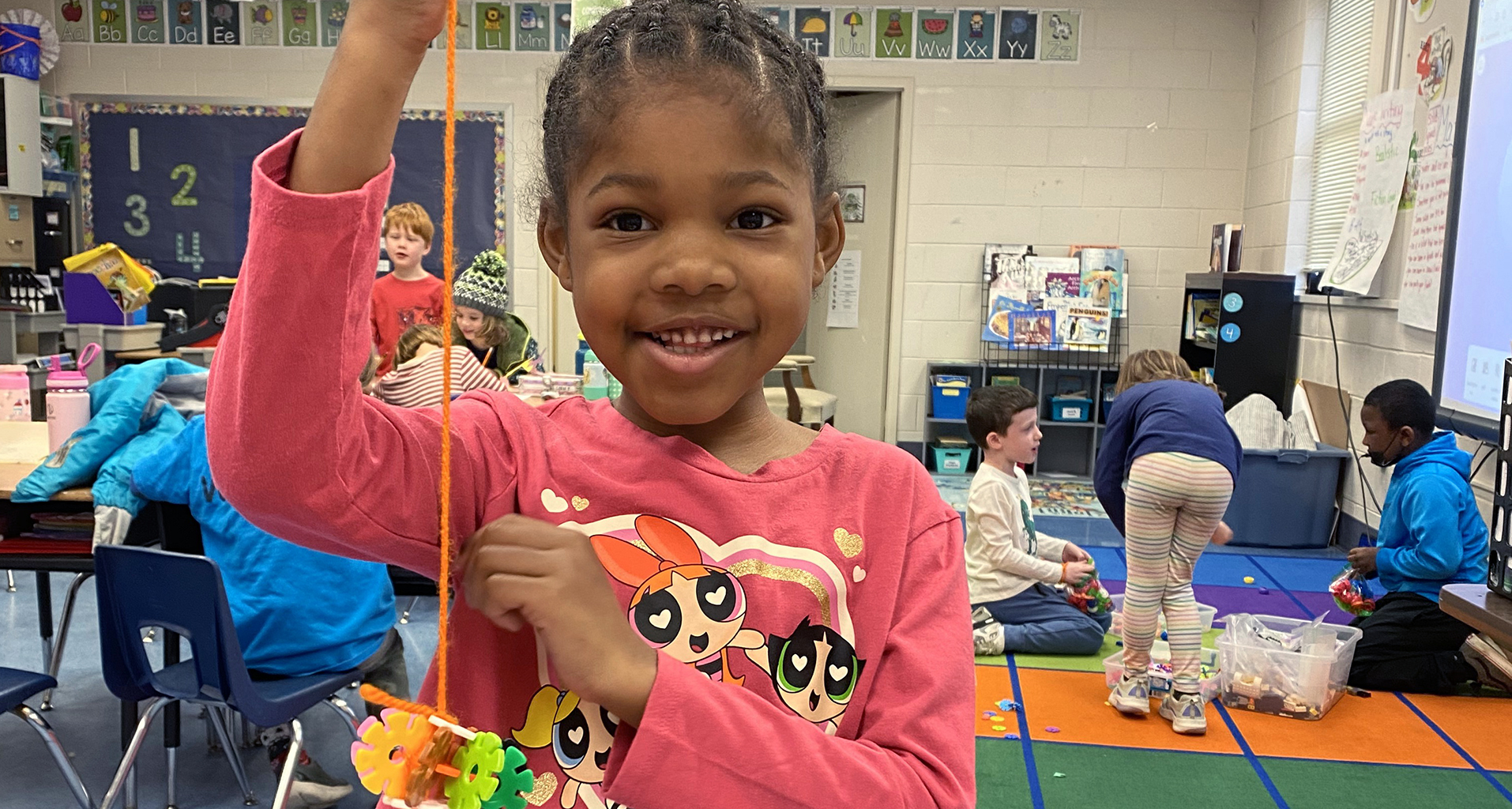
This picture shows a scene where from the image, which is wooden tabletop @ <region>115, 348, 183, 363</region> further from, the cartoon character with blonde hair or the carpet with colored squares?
the cartoon character with blonde hair

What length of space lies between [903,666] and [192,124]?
7.70 metres

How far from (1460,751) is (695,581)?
10.1 ft

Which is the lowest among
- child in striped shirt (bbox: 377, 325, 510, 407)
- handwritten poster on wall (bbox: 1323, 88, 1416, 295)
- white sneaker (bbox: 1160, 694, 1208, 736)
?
white sneaker (bbox: 1160, 694, 1208, 736)

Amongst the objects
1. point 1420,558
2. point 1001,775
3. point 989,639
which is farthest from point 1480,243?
point 1001,775

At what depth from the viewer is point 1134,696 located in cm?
324

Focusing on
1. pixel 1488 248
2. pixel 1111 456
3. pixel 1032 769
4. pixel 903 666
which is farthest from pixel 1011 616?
pixel 903 666

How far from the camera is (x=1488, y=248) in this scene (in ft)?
12.1

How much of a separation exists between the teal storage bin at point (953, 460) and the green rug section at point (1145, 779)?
420 centimetres

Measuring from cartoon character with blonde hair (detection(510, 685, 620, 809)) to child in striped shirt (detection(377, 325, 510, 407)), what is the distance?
2.65 metres

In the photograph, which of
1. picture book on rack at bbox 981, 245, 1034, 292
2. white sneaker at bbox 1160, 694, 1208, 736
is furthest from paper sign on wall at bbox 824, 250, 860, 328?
white sneaker at bbox 1160, 694, 1208, 736

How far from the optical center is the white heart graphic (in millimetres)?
763

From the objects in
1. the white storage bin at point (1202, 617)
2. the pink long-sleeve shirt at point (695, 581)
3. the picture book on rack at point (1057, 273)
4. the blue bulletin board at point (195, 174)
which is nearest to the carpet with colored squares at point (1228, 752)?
the white storage bin at point (1202, 617)

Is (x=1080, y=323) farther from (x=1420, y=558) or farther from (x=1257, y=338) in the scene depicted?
(x=1420, y=558)

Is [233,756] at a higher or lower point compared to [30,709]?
lower
